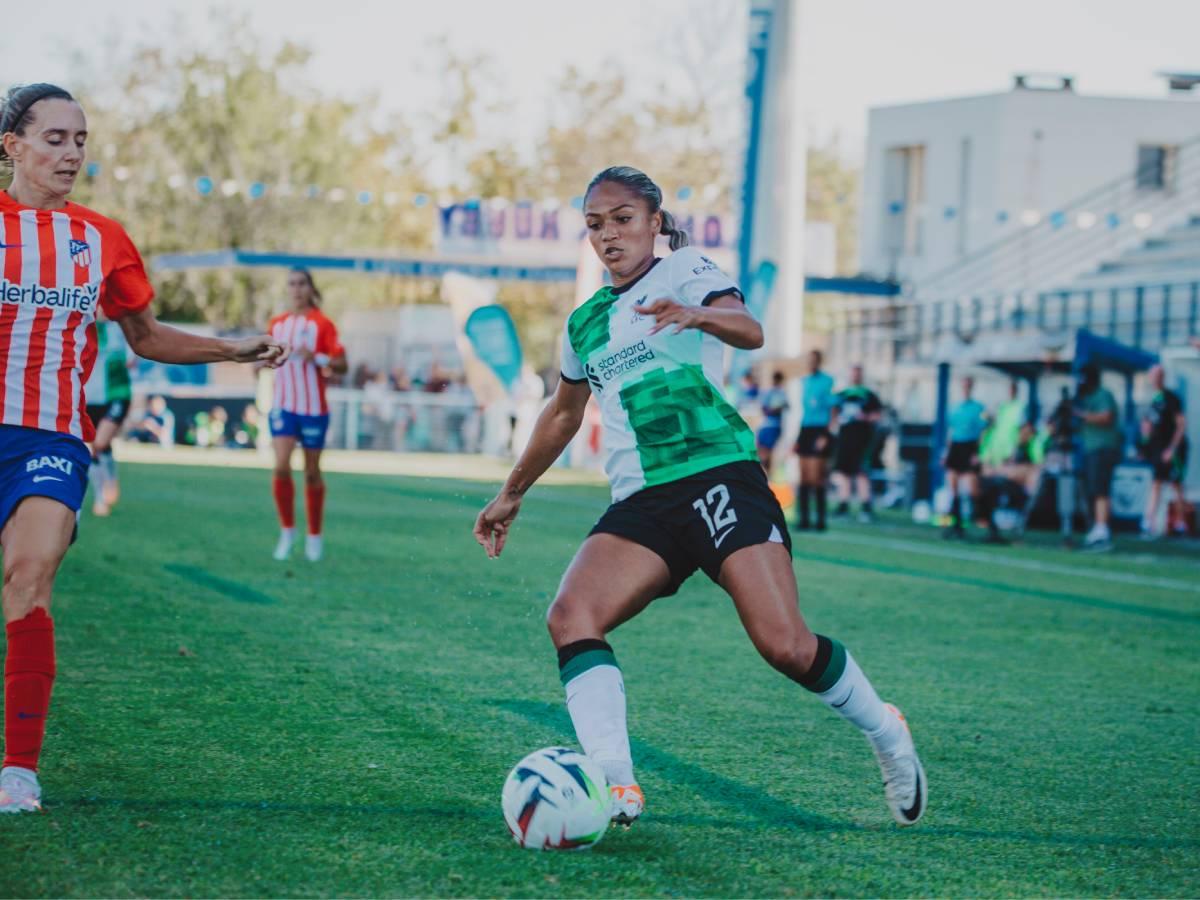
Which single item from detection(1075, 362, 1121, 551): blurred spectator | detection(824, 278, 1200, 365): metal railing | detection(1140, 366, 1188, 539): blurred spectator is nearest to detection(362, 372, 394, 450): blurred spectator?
detection(824, 278, 1200, 365): metal railing

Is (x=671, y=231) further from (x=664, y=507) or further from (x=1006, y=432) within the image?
(x=1006, y=432)

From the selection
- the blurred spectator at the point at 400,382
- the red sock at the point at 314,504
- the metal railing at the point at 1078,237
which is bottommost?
the red sock at the point at 314,504

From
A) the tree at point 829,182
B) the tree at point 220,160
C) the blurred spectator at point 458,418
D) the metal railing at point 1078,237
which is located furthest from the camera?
the tree at point 829,182

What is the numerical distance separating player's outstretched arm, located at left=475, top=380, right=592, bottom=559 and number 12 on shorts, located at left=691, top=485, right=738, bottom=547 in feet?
1.88

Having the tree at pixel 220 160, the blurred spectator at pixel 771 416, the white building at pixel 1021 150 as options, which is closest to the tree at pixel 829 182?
the tree at pixel 220 160

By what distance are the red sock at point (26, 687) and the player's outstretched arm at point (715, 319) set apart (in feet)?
6.02

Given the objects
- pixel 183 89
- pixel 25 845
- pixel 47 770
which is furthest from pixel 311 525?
pixel 183 89

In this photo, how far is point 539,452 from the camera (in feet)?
16.6

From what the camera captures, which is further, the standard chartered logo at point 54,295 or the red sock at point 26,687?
the standard chartered logo at point 54,295

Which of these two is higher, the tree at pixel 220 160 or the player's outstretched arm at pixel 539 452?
the tree at pixel 220 160

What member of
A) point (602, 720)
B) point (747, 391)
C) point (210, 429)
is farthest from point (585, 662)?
point (210, 429)

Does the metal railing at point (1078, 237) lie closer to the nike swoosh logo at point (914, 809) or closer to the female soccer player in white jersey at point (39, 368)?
the nike swoosh logo at point (914, 809)

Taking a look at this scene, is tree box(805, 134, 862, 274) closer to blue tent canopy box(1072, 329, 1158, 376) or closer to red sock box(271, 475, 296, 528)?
blue tent canopy box(1072, 329, 1158, 376)

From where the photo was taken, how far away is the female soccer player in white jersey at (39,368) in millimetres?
4449
